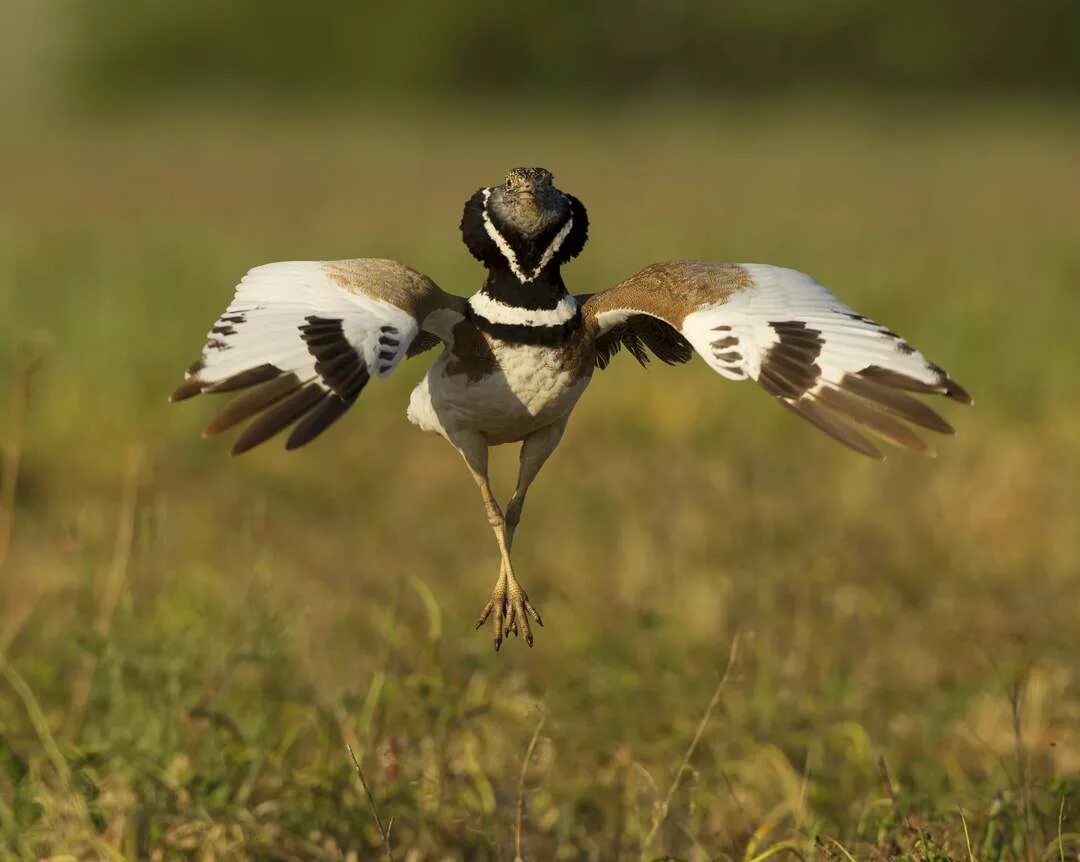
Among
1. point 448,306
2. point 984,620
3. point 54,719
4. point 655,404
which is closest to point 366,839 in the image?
point 54,719

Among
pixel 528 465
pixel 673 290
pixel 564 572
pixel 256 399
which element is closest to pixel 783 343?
pixel 673 290

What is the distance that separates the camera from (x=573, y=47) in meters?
44.4

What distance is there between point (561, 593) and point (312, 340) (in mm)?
4720

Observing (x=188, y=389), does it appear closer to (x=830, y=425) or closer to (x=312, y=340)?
Answer: (x=312, y=340)

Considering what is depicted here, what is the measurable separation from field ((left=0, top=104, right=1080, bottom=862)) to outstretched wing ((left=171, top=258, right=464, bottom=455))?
122 cm

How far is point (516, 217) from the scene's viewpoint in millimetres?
1538

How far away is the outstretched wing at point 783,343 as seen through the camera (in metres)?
1.81

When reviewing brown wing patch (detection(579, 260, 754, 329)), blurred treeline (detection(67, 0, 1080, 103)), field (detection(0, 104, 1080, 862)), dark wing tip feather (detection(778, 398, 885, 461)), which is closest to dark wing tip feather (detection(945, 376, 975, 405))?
dark wing tip feather (detection(778, 398, 885, 461))

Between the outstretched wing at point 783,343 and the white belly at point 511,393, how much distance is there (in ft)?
0.40

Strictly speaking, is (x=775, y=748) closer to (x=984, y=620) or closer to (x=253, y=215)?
(x=984, y=620)

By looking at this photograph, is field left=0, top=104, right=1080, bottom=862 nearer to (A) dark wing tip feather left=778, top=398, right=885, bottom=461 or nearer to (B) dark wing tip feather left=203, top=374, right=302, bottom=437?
(A) dark wing tip feather left=778, top=398, right=885, bottom=461

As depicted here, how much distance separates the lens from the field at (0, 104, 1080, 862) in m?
A: 3.63

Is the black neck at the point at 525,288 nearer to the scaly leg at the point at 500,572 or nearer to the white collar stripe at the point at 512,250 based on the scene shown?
the white collar stripe at the point at 512,250

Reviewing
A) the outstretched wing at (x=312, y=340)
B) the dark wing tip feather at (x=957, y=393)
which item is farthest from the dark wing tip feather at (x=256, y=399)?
the dark wing tip feather at (x=957, y=393)
